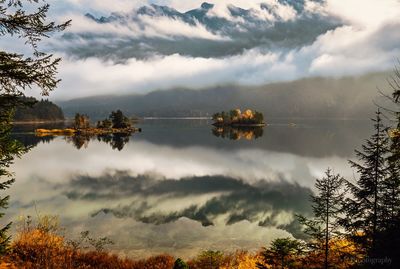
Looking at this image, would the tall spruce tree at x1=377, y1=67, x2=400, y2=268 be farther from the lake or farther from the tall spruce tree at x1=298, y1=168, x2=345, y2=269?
the lake

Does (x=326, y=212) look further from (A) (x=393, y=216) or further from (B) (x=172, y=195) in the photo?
(B) (x=172, y=195)

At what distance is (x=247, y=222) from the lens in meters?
47.8

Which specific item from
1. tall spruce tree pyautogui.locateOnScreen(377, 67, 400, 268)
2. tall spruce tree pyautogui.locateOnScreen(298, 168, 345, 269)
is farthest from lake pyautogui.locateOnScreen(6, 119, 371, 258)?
tall spruce tree pyautogui.locateOnScreen(377, 67, 400, 268)

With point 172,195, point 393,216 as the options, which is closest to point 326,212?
point 393,216

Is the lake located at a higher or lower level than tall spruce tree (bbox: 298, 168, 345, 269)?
lower

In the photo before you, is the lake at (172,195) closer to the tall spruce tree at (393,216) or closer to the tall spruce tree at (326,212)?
the tall spruce tree at (326,212)

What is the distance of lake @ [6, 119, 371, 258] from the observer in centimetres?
4144

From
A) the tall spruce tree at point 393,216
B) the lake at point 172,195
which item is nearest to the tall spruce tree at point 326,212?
the tall spruce tree at point 393,216

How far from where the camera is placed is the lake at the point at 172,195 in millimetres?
41438

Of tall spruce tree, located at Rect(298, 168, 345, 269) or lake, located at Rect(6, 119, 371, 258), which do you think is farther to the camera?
lake, located at Rect(6, 119, 371, 258)

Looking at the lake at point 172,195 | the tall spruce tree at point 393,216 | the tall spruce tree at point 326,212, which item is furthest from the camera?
the lake at point 172,195

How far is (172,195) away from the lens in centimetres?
6588

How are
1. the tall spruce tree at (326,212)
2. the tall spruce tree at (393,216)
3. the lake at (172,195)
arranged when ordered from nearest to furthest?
the tall spruce tree at (393,216)
the tall spruce tree at (326,212)
the lake at (172,195)

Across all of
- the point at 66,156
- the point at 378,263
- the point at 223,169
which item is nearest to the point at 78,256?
the point at 378,263
